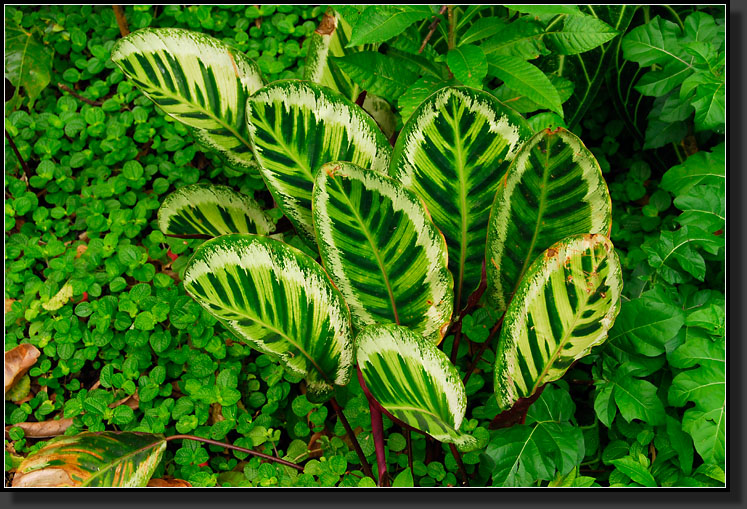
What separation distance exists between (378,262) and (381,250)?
0.02m

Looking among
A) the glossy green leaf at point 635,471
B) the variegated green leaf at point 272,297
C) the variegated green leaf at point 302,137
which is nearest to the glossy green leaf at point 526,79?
the variegated green leaf at point 302,137

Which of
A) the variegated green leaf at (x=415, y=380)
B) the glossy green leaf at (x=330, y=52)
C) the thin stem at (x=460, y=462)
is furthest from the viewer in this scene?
the glossy green leaf at (x=330, y=52)

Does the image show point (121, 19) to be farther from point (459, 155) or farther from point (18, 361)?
point (459, 155)

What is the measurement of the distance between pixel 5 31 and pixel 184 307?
954 mm

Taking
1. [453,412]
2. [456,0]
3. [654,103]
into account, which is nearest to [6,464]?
[453,412]

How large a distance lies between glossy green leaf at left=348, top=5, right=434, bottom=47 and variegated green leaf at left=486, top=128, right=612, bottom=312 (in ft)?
0.95

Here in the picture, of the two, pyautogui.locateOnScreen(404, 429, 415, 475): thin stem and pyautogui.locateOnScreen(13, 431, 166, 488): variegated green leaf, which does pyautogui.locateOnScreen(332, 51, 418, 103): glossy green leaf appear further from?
pyautogui.locateOnScreen(13, 431, 166, 488): variegated green leaf

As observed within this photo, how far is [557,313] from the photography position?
2.82 feet

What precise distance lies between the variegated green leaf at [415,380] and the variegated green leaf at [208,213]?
0.47 meters

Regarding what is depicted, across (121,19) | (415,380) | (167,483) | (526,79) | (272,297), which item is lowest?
(167,483)

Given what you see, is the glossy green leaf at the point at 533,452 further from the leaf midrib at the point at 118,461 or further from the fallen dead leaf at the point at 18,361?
the fallen dead leaf at the point at 18,361

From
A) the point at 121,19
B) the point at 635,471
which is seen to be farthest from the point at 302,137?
the point at 121,19

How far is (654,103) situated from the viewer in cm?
139

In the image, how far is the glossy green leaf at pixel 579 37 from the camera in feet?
3.62
